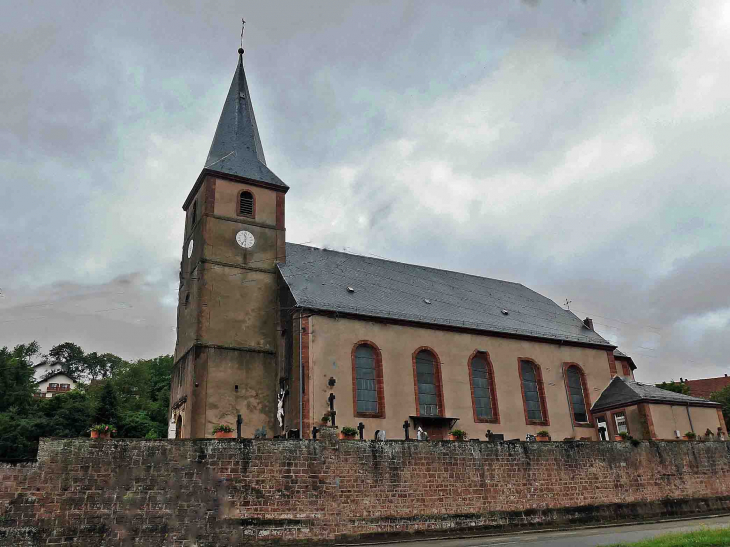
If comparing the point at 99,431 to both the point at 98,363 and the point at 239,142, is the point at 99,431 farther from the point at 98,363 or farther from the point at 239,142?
the point at 98,363

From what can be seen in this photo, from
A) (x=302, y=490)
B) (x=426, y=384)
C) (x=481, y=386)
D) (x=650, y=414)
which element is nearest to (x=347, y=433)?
(x=302, y=490)

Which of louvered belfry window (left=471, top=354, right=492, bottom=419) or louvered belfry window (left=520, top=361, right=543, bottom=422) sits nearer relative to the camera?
louvered belfry window (left=471, top=354, right=492, bottom=419)

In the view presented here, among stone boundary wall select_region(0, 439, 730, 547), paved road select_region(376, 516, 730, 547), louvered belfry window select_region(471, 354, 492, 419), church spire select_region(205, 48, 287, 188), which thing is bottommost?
paved road select_region(376, 516, 730, 547)

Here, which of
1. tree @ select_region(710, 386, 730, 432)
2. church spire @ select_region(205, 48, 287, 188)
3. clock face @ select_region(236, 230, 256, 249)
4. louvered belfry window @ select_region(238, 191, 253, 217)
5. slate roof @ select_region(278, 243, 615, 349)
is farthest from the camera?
tree @ select_region(710, 386, 730, 432)

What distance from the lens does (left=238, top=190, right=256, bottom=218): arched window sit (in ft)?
102

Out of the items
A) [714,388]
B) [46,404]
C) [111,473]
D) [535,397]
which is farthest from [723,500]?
[714,388]

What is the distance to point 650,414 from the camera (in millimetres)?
30516

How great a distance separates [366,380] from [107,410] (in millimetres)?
22947

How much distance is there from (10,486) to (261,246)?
16.4 m

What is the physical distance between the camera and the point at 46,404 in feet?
144

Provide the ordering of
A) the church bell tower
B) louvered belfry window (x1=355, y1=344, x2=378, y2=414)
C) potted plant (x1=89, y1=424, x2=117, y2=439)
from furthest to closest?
1. louvered belfry window (x1=355, y1=344, x2=378, y2=414)
2. the church bell tower
3. potted plant (x1=89, y1=424, x2=117, y2=439)

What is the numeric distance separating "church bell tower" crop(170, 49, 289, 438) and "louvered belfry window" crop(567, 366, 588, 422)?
53.3 ft

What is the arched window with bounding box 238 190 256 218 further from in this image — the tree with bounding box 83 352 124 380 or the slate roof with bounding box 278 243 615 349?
the tree with bounding box 83 352 124 380

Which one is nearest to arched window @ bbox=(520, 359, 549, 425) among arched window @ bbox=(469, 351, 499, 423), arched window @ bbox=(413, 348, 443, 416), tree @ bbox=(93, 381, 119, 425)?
arched window @ bbox=(469, 351, 499, 423)
